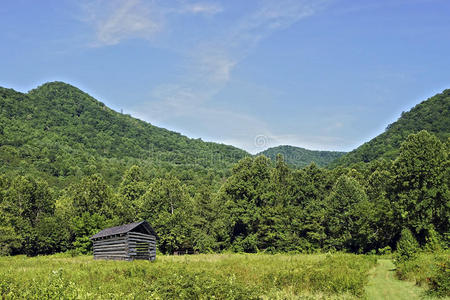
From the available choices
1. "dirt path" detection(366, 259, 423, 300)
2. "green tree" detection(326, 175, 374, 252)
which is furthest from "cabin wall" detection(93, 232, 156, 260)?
"green tree" detection(326, 175, 374, 252)

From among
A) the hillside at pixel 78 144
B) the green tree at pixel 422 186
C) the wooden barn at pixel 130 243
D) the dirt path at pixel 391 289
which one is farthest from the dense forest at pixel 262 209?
the hillside at pixel 78 144

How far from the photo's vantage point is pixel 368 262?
27.7 meters

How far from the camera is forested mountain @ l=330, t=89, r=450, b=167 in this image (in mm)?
97562

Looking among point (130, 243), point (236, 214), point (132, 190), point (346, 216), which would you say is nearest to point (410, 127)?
point (346, 216)

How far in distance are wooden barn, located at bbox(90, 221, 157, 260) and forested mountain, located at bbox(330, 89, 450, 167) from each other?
252ft

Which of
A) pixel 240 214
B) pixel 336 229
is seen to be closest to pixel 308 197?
pixel 336 229

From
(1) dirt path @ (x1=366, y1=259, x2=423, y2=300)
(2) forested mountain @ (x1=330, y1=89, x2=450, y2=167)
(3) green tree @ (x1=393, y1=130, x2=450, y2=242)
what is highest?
(2) forested mountain @ (x1=330, y1=89, x2=450, y2=167)

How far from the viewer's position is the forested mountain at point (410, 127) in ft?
320

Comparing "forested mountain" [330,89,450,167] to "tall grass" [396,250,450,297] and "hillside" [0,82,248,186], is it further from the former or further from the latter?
"tall grass" [396,250,450,297]

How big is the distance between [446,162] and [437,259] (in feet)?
84.8

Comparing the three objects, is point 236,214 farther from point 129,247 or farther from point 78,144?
point 78,144

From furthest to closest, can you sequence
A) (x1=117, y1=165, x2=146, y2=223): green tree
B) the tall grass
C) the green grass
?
(x1=117, y1=165, x2=146, y2=223): green tree < the tall grass < the green grass

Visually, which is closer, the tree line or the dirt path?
the dirt path

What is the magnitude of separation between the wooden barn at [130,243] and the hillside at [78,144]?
219 feet
